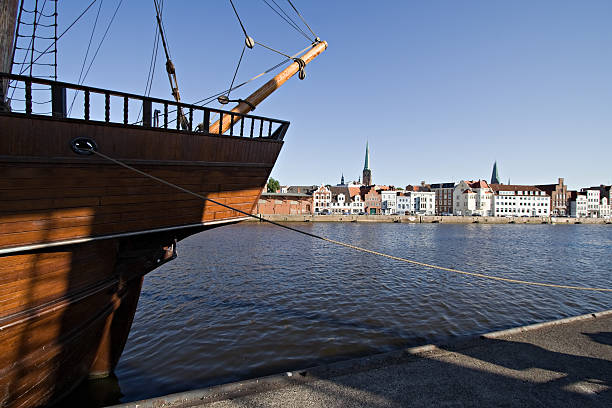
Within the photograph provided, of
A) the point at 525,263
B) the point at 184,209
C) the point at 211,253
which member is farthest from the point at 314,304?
the point at 525,263

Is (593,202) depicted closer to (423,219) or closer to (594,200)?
(594,200)

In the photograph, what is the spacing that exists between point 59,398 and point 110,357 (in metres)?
1.10

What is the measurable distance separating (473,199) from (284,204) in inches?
2055

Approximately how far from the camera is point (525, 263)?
19.3 metres

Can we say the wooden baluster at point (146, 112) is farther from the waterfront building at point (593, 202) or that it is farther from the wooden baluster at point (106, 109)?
the waterfront building at point (593, 202)

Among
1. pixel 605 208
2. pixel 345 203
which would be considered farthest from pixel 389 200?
pixel 605 208

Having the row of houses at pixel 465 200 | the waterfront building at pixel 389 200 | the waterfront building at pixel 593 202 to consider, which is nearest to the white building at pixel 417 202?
the row of houses at pixel 465 200

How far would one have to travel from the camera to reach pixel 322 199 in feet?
259

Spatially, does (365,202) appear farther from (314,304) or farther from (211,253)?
(314,304)

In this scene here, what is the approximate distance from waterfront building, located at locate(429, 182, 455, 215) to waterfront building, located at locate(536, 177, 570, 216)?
28.5 m

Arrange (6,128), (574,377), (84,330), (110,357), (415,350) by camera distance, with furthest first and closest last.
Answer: (110,357)
(415,350)
(84,330)
(574,377)
(6,128)

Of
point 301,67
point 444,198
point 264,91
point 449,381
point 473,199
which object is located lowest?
point 449,381

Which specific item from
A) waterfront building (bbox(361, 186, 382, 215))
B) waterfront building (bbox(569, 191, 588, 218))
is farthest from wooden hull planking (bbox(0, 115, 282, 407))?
waterfront building (bbox(569, 191, 588, 218))

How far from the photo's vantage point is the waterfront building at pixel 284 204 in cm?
6138
